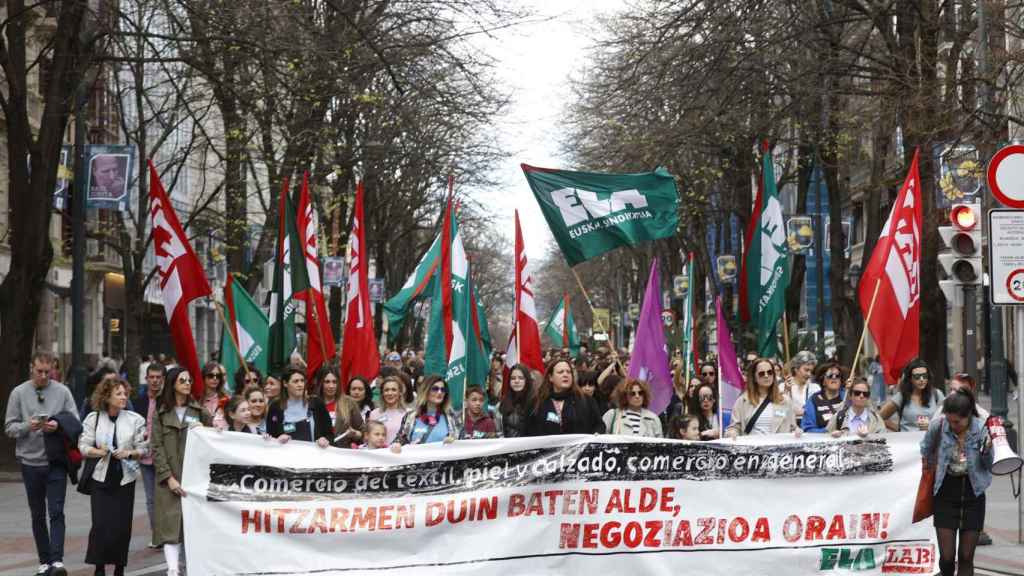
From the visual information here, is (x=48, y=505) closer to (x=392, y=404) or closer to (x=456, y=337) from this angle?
(x=392, y=404)

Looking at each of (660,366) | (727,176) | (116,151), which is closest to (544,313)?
(727,176)

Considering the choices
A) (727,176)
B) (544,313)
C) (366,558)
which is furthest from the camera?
(544,313)

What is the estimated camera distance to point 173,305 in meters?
13.2

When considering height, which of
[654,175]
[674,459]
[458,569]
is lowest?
[458,569]

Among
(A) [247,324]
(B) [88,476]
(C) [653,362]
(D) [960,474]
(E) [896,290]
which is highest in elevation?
(E) [896,290]

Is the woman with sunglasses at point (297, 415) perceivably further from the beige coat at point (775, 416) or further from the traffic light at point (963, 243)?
the traffic light at point (963, 243)

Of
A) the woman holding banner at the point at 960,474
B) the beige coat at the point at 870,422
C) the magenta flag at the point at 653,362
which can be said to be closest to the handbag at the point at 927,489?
the woman holding banner at the point at 960,474

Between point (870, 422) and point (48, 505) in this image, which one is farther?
point (48, 505)

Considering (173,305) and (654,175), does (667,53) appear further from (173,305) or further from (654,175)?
(173,305)

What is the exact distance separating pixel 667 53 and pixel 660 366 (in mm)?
10187

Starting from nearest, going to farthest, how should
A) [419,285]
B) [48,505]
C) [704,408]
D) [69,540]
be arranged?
[48,505]
[704,408]
[69,540]
[419,285]

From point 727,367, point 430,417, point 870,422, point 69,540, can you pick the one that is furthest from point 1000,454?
point 69,540

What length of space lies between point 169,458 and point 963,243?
802cm

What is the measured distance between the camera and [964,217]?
14.9 meters
